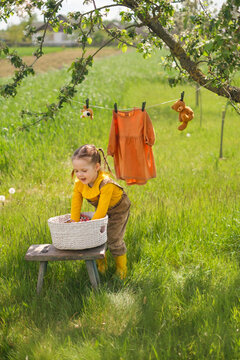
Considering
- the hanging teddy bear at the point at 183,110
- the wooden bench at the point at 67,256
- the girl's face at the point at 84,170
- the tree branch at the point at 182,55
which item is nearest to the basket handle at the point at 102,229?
the wooden bench at the point at 67,256

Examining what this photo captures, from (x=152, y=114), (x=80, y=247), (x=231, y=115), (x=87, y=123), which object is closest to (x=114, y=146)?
(x=80, y=247)

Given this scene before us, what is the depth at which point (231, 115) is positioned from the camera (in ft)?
34.5

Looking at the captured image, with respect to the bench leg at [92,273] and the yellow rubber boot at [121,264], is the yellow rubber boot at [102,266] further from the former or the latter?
the bench leg at [92,273]

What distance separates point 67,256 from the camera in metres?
2.89

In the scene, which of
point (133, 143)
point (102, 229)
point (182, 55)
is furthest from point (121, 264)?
point (182, 55)

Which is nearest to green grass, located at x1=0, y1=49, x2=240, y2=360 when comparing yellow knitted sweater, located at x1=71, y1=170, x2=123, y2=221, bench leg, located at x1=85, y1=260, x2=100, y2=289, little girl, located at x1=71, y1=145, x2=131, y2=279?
bench leg, located at x1=85, y1=260, x2=100, y2=289

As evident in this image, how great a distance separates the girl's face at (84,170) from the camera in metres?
2.96

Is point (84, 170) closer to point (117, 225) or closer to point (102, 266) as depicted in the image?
point (117, 225)

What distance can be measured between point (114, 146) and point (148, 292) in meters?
1.26

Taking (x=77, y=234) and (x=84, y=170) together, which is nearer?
(x=77, y=234)

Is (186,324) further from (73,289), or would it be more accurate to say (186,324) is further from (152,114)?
(152,114)

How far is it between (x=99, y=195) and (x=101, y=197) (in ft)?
0.30

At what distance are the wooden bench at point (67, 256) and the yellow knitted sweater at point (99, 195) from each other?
0.93ft

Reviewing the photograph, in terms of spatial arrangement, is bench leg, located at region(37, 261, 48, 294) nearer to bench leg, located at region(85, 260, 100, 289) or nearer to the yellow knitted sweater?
bench leg, located at region(85, 260, 100, 289)
